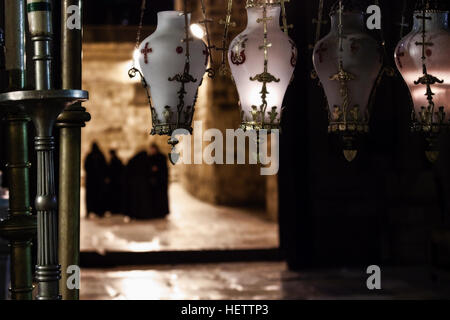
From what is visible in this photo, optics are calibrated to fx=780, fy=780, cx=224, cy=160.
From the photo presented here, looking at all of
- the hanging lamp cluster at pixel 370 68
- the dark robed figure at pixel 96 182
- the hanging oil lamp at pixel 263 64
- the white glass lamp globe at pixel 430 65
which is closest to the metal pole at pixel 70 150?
the hanging oil lamp at pixel 263 64

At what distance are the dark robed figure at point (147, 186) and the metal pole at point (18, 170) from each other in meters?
11.2

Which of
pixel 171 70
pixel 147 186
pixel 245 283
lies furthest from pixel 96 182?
pixel 171 70

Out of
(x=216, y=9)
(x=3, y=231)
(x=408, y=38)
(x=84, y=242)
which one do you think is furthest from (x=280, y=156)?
(x=3, y=231)

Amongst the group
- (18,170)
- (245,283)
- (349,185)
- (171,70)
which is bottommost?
(245,283)

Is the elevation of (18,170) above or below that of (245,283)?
above

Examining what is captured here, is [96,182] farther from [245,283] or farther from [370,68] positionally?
[370,68]

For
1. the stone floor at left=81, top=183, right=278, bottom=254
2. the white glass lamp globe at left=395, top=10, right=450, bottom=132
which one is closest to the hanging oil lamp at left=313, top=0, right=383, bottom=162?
the white glass lamp globe at left=395, top=10, right=450, bottom=132

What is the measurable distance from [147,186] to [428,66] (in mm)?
11393

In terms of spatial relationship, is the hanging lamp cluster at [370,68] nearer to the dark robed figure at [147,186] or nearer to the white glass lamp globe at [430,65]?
the white glass lamp globe at [430,65]

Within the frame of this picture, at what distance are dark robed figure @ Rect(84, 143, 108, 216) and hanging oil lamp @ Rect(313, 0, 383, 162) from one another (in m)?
11.6

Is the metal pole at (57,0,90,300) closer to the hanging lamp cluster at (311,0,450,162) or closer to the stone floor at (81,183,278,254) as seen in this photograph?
the hanging lamp cluster at (311,0,450,162)

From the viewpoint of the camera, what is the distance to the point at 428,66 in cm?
263

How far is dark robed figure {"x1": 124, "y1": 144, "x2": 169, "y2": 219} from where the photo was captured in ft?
44.4
